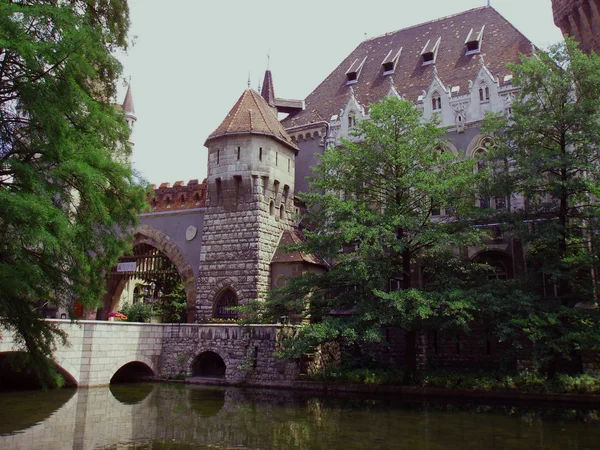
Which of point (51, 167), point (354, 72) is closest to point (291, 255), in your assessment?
point (354, 72)

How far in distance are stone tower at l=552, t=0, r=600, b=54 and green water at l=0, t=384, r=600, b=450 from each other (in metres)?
16.3

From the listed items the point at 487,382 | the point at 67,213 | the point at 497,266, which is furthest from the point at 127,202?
the point at 497,266

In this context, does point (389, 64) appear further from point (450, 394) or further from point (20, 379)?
point (20, 379)

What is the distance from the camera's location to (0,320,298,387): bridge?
746 inches

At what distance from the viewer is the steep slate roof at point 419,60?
26611 millimetres

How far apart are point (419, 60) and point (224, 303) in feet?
53.8

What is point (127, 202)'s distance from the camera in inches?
412

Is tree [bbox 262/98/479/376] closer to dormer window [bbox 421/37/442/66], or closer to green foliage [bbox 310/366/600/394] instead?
green foliage [bbox 310/366/600/394]

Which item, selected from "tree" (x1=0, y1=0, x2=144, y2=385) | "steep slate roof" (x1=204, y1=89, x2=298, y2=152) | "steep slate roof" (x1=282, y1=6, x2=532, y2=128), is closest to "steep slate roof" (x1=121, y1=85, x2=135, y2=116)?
"steep slate roof" (x1=282, y1=6, x2=532, y2=128)

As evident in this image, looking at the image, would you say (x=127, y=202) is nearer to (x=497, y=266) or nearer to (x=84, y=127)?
(x=84, y=127)

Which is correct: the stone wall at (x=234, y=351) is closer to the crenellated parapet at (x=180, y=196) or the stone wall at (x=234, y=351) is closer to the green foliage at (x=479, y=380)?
the green foliage at (x=479, y=380)

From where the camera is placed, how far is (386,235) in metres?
17.4

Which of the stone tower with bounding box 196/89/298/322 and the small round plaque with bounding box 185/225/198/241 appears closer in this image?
the stone tower with bounding box 196/89/298/322

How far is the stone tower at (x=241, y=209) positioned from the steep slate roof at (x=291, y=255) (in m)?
0.36
